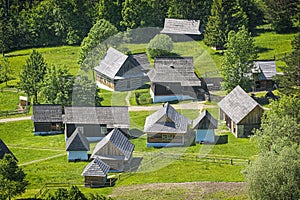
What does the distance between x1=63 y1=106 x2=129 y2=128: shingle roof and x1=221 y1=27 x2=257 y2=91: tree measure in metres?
16.4

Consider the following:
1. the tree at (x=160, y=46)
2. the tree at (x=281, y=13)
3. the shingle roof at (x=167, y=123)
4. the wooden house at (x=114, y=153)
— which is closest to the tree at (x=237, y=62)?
the shingle roof at (x=167, y=123)

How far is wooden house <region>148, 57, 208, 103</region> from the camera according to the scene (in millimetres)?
80062

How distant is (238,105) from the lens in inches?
2677

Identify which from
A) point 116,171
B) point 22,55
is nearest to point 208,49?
point 22,55

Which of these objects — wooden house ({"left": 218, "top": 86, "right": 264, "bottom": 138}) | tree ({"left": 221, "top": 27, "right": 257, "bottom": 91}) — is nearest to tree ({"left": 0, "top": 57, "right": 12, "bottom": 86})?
tree ({"left": 221, "top": 27, "right": 257, "bottom": 91})

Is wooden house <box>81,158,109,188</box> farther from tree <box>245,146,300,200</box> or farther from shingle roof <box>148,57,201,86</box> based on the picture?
shingle roof <box>148,57,201,86</box>

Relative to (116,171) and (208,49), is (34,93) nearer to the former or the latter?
(116,171)

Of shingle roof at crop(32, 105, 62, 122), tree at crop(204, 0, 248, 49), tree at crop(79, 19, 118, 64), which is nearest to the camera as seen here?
shingle roof at crop(32, 105, 62, 122)

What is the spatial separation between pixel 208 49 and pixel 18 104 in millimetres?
35443

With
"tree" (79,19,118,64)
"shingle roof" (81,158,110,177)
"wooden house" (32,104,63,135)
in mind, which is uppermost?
"tree" (79,19,118,64)

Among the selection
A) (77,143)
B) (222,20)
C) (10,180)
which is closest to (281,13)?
(222,20)

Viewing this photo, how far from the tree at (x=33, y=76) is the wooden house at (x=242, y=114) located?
26399mm

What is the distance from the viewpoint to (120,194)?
162ft

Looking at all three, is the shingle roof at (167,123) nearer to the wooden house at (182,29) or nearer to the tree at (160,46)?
the tree at (160,46)
